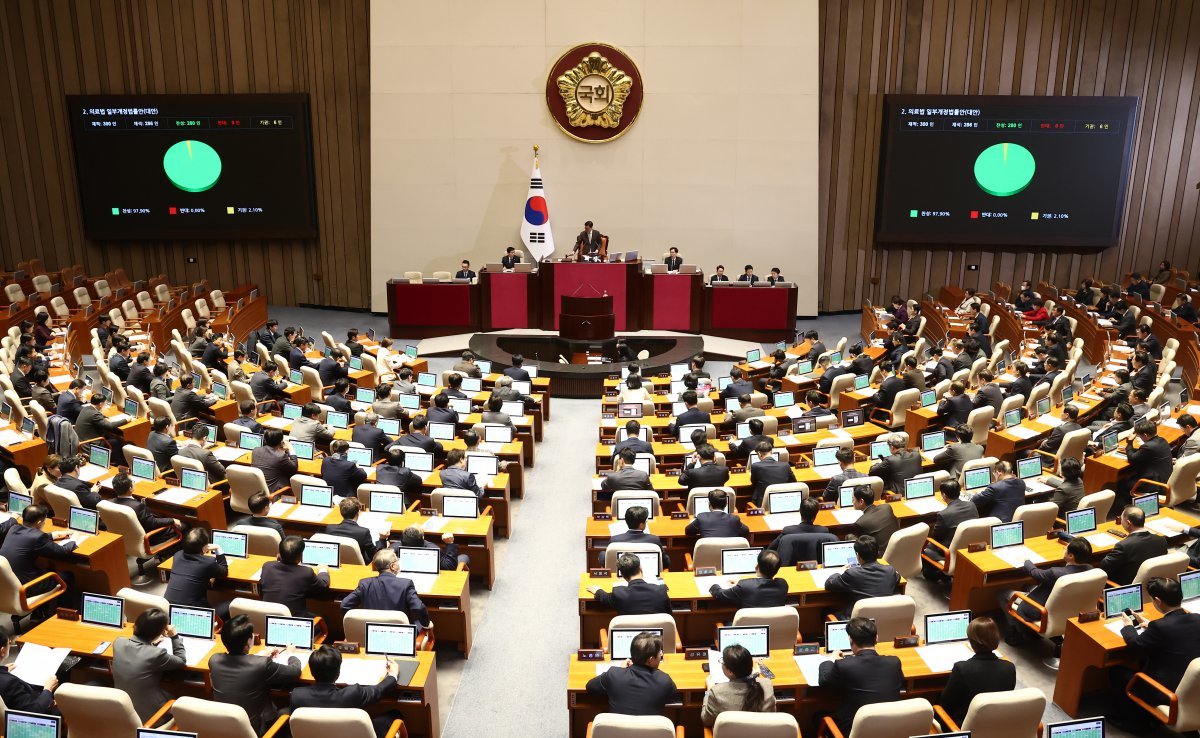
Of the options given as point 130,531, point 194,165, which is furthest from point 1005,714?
point 194,165

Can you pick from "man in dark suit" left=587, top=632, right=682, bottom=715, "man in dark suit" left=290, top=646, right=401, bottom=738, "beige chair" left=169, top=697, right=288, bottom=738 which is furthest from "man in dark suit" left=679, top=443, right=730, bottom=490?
"beige chair" left=169, top=697, right=288, bottom=738

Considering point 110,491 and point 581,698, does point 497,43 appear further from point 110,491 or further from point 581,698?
point 581,698

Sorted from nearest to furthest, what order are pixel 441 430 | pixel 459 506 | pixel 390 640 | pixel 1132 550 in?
1. pixel 390 640
2. pixel 1132 550
3. pixel 459 506
4. pixel 441 430

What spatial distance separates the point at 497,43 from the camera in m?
Result: 19.0

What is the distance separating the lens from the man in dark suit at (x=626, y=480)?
8500mm

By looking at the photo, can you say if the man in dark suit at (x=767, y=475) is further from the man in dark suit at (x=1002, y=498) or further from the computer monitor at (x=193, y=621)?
the computer monitor at (x=193, y=621)

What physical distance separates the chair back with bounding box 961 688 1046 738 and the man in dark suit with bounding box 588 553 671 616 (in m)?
2.12

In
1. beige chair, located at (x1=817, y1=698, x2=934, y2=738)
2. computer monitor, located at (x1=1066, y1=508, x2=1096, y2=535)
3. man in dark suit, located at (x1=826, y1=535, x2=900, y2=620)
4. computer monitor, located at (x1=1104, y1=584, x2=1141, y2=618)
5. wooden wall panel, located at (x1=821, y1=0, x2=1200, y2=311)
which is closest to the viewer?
beige chair, located at (x1=817, y1=698, x2=934, y2=738)

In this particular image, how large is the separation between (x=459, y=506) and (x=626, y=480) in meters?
1.61

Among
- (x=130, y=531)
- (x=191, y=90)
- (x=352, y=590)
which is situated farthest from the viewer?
(x=191, y=90)

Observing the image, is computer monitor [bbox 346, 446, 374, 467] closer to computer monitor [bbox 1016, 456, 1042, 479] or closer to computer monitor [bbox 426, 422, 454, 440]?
computer monitor [bbox 426, 422, 454, 440]

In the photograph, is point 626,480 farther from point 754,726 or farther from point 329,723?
point 329,723

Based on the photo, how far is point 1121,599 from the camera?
614 centimetres

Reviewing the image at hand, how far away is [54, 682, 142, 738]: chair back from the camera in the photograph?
15.8 ft
